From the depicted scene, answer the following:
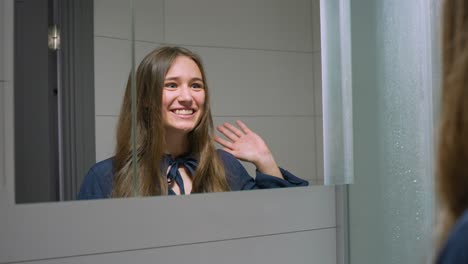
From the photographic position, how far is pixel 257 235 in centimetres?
142

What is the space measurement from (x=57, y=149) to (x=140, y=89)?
0.22m

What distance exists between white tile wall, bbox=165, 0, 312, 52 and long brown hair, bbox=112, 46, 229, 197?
0.17 ft

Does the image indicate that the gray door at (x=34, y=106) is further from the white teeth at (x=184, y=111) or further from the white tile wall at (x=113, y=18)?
the white teeth at (x=184, y=111)

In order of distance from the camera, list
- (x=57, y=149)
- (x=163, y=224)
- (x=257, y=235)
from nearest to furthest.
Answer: (x=57, y=149) < (x=163, y=224) < (x=257, y=235)

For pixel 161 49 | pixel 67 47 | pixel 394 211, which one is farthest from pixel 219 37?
pixel 394 211

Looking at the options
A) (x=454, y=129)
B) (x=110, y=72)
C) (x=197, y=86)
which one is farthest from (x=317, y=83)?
(x=454, y=129)

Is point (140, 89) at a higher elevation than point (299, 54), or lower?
lower

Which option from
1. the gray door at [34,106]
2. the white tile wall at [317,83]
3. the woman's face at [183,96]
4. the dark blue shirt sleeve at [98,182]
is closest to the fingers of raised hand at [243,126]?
the woman's face at [183,96]

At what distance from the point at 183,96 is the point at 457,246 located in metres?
1.00

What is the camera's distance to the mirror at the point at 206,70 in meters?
1.15

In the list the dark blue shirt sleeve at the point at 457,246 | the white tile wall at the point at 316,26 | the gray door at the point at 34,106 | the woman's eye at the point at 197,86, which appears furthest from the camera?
the white tile wall at the point at 316,26

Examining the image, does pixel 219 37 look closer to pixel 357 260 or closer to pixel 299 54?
pixel 299 54

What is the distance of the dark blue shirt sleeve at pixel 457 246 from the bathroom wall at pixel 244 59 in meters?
0.92

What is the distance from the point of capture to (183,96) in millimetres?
1323
